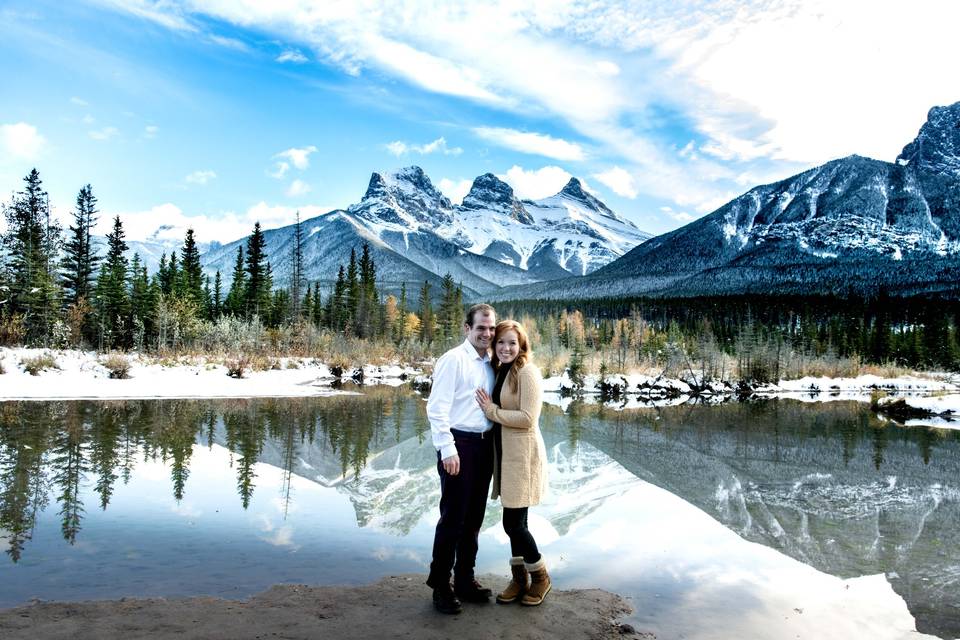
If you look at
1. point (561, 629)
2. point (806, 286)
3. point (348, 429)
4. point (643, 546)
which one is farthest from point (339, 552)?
point (806, 286)

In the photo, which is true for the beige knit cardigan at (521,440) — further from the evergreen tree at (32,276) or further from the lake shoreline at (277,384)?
the evergreen tree at (32,276)

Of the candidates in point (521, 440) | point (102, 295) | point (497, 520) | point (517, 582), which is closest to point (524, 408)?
point (521, 440)

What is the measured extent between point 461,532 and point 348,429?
1077 cm

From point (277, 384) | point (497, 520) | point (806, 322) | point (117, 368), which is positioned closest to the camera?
point (497, 520)

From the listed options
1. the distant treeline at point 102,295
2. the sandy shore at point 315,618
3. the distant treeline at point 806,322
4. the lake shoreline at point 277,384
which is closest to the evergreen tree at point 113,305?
the distant treeline at point 102,295

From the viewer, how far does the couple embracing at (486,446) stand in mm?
4625

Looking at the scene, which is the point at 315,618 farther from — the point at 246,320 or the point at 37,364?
the point at 246,320

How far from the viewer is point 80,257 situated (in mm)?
44969

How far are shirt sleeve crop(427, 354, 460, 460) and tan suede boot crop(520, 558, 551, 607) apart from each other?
42.6 inches

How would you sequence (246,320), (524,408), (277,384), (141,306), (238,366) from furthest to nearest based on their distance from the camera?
(246,320), (141,306), (238,366), (277,384), (524,408)

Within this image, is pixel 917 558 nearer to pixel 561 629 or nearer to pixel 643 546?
pixel 643 546

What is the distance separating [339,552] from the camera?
5.93 meters

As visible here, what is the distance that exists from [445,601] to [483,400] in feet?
4.58

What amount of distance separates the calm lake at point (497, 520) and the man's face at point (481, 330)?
190cm
